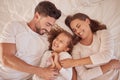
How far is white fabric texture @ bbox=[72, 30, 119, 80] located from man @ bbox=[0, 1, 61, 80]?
0.43 ft

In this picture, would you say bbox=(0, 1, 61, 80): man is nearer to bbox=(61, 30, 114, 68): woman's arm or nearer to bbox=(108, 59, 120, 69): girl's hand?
bbox=(61, 30, 114, 68): woman's arm

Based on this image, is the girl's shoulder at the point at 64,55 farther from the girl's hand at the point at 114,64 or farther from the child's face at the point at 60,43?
the girl's hand at the point at 114,64

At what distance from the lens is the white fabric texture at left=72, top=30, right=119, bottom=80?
1151mm

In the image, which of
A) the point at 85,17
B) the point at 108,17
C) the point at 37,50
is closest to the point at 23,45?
the point at 37,50

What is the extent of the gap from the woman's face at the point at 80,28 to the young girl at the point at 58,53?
0.04 meters

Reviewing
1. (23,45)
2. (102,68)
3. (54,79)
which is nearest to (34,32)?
(23,45)

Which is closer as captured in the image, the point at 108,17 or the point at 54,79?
the point at 54,79

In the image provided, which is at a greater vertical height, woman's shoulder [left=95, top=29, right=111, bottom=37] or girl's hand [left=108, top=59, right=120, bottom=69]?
woman's shoulder [left=95, top=29, right=111, bottom=37]

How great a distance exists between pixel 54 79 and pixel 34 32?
226 mm

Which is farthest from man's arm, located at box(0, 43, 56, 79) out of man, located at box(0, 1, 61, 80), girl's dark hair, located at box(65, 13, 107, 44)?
girl's dark hair, located at box(65, 13, 107, 44)

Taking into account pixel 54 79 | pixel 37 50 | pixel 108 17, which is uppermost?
pixel 108 17

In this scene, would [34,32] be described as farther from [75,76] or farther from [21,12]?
[75,76]

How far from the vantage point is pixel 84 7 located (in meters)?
1.25

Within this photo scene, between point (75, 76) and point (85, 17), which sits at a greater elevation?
point (85, 17)
